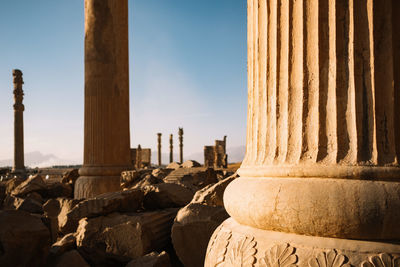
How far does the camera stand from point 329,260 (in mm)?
1710

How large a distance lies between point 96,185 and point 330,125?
7.41m

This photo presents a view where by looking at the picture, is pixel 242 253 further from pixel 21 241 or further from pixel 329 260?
pixel 21 241

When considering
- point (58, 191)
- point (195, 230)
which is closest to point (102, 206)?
point (195, 230)

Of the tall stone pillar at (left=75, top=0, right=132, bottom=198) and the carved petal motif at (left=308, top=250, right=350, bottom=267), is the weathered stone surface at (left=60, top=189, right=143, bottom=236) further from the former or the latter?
the carved petal motif at (left=308, top=250, right=350, bottom=267)

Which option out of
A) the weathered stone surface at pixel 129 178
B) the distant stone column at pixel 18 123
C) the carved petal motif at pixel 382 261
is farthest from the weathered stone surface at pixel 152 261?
the distant stone column at pixel 18 123

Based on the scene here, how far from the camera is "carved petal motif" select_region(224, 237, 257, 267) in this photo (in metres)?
1.92

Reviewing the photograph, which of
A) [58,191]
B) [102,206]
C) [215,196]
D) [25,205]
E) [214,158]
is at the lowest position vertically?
[214,158]

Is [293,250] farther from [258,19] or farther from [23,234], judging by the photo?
[23,234]

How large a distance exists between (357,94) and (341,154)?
31 cm

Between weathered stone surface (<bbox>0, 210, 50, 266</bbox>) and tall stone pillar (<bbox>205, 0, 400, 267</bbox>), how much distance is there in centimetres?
239

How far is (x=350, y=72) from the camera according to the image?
196 centimetres

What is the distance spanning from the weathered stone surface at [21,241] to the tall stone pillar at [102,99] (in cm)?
474

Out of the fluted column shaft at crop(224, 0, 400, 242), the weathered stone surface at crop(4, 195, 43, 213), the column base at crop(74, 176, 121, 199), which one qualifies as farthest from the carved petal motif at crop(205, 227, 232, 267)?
the column base at crop(74, 176, 121, 199)

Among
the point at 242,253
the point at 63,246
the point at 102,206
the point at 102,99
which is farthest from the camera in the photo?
the point at 102,99
